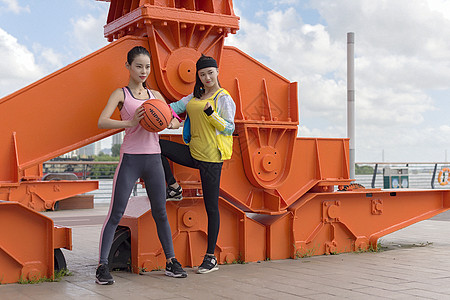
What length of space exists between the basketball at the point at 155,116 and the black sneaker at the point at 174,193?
0.93m

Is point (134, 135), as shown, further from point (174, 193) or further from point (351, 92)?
point (351, 92)

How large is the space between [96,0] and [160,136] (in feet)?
7.66

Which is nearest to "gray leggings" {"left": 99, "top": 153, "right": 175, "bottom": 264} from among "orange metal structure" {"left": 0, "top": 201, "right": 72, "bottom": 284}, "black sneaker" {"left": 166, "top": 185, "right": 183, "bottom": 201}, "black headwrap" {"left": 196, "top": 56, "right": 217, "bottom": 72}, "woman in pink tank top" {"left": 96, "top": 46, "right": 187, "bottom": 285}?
"woman in pink tank top" {"left": 96, "top": 46, "right": 187, "bottom": 285}

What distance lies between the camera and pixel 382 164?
21641mm

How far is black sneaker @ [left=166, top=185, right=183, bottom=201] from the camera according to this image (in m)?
6.51

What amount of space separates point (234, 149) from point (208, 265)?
4.95ft

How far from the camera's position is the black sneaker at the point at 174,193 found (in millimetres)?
6508

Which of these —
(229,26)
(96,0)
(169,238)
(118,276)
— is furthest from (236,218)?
(96,0)

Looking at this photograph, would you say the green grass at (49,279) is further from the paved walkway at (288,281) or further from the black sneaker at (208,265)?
the black sneaker at (208,265)

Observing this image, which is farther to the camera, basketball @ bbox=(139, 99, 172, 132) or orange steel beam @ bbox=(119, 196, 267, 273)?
orange steel beam @ bbox=(119, 196, 267, 273)

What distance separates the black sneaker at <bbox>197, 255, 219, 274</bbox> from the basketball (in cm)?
160

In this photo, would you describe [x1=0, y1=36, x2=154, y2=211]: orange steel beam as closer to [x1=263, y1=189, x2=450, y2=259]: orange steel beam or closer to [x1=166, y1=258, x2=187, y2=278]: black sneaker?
[x1=166, y1=258, x2=187, y2=278]: black sneaker

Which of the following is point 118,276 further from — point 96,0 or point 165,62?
point 96,0

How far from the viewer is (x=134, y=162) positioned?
5953 millimetres
